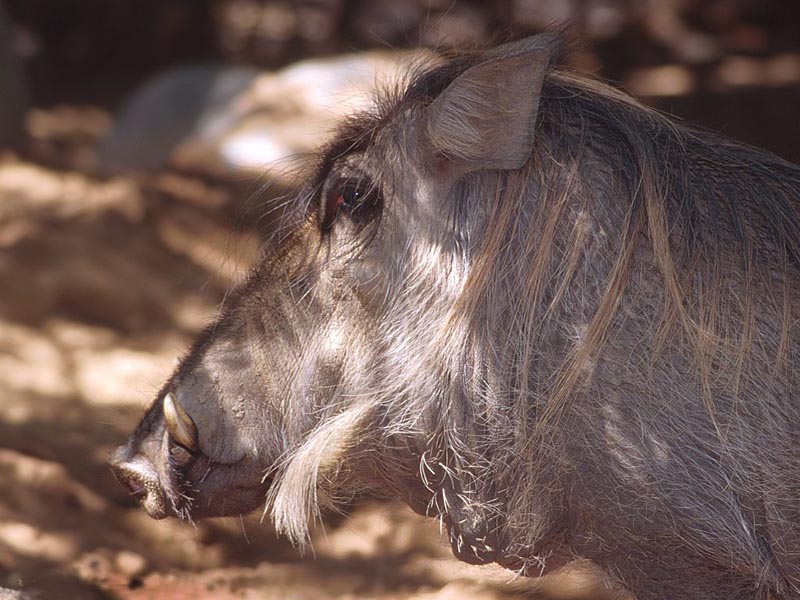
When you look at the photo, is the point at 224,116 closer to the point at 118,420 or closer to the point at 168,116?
the point at 168,116

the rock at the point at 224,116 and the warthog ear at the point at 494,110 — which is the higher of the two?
the warthog ear at the point at 494,110

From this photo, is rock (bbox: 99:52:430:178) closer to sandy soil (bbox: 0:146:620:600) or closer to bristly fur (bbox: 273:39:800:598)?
sandy soil (bbox: 0:146:620:600)

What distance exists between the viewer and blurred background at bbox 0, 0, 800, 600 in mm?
3123

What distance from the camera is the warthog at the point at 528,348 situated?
1.98 m

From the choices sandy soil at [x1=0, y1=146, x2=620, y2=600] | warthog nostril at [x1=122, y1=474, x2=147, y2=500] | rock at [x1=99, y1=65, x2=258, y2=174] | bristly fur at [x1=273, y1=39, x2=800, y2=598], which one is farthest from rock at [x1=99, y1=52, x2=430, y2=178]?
bristly fur at [x1=273, y1=39, x2=800, y2=598]

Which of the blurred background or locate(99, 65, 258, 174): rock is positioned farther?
locate(99, 65, 258, 174): rock

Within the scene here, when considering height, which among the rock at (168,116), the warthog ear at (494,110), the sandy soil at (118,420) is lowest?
the sandy soil at (118,420)

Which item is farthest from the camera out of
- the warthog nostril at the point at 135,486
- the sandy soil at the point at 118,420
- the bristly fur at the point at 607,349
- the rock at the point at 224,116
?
the rock at the point at 224,116

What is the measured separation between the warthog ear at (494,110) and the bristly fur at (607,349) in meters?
0.08

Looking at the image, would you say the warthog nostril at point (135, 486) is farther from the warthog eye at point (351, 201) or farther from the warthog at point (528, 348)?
the warthog eye at point (351, 201)

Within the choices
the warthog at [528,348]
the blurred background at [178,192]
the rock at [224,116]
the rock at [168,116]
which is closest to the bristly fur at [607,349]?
the warthog at [528,348]

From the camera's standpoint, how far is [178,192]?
556 cm

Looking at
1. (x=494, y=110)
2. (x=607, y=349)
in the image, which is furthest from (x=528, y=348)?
(x=494, y=110)

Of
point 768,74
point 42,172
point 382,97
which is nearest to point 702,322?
point 382,97
